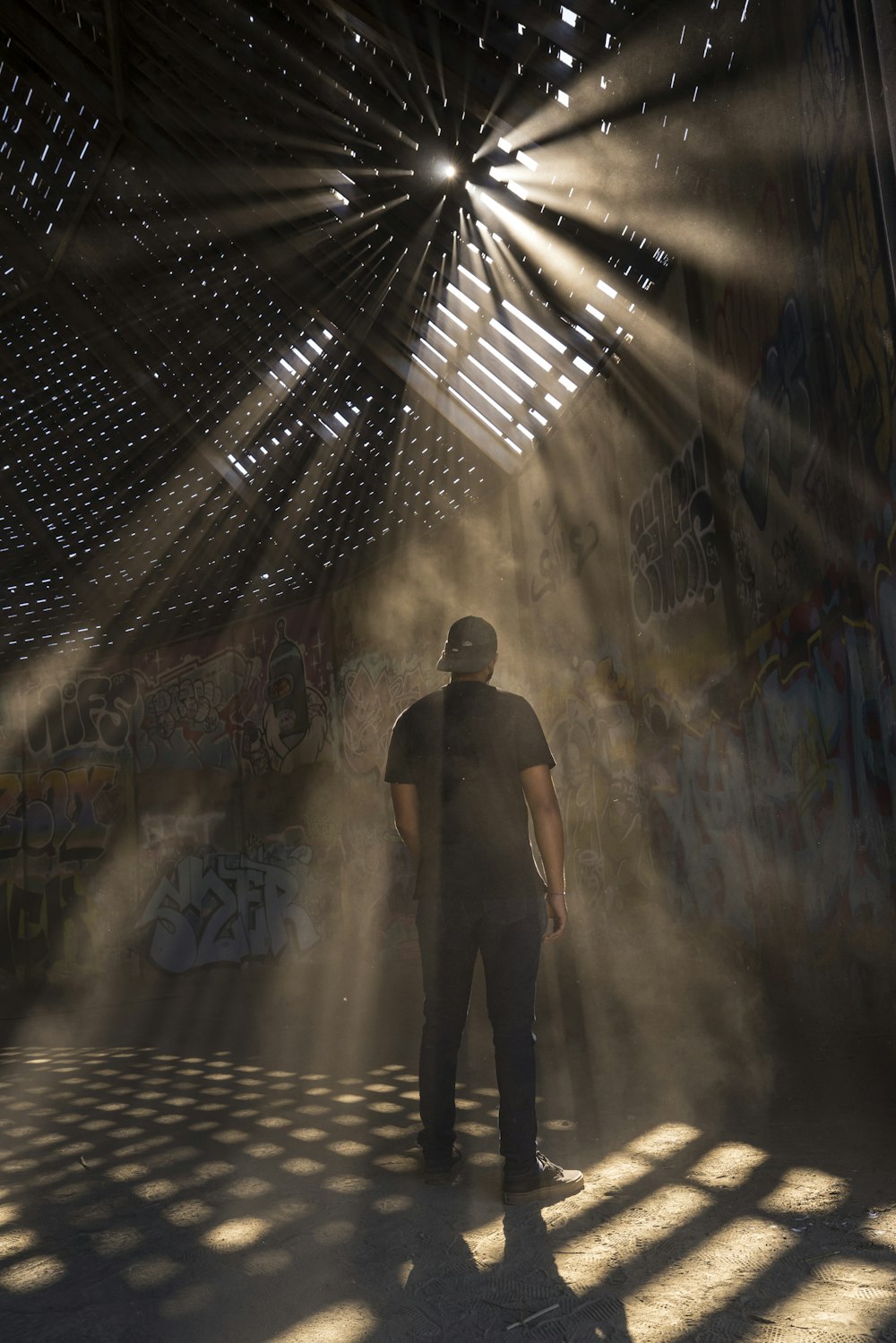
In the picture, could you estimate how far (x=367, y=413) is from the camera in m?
9.54

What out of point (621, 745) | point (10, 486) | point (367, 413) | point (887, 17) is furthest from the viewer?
point (10, 486)

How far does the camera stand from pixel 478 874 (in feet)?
11.5

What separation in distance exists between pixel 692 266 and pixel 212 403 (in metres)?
5.26

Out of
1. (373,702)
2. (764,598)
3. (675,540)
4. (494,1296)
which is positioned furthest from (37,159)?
(494,1296)

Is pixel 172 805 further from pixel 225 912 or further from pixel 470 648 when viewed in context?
pixel 470 648

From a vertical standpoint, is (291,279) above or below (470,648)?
above

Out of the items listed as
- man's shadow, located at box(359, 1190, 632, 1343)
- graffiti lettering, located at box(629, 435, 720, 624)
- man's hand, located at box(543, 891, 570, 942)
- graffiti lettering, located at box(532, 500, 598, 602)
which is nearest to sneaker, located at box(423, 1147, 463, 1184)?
man's shadow, located at box(359, 1190, 632, 1343)

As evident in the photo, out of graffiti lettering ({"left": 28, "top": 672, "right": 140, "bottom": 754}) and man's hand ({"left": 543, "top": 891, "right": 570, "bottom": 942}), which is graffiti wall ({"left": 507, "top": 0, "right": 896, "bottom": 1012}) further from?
graffiti lettering ({"left": 28, "top": 672, "right": 140, "bottom": 754})

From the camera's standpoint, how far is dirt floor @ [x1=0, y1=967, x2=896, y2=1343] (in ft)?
7.86

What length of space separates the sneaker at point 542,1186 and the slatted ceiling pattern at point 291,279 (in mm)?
4858

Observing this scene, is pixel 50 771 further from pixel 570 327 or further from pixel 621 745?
pixel 570 327

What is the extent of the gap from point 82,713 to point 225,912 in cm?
309

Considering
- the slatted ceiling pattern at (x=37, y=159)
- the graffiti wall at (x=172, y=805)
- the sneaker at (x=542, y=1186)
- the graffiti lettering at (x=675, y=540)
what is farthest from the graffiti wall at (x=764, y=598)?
the graffiti wall at (x=172, y=805)

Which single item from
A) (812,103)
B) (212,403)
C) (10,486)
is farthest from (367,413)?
(812,103)
